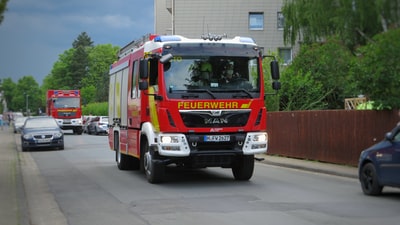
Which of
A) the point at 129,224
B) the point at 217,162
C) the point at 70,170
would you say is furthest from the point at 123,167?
the point at 129,224

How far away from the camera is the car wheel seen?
11688 millimetres

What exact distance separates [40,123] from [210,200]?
20.6 metres

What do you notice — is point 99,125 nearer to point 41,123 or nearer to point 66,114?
point 66,114

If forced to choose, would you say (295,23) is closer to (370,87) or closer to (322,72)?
(322,72)

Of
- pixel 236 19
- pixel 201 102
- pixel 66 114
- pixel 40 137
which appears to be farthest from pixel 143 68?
pixel 236 19

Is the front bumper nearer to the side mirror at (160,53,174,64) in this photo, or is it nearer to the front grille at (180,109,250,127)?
the front grille at (180,109,250,127)

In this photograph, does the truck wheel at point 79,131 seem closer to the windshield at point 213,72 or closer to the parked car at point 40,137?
the parked car at point 40,137

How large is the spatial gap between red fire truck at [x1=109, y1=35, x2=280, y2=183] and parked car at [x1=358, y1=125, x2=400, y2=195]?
244 centimetres

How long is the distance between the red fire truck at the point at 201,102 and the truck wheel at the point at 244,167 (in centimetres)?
7

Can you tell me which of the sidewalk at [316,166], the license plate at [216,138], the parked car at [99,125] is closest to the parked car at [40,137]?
the sidewalk at [316,166]

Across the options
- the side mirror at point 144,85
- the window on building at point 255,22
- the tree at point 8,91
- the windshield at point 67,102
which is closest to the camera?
the side mirror at point 144,85

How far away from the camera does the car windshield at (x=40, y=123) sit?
29609mm

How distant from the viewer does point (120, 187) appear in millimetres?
13648

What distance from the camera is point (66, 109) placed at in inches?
2003
